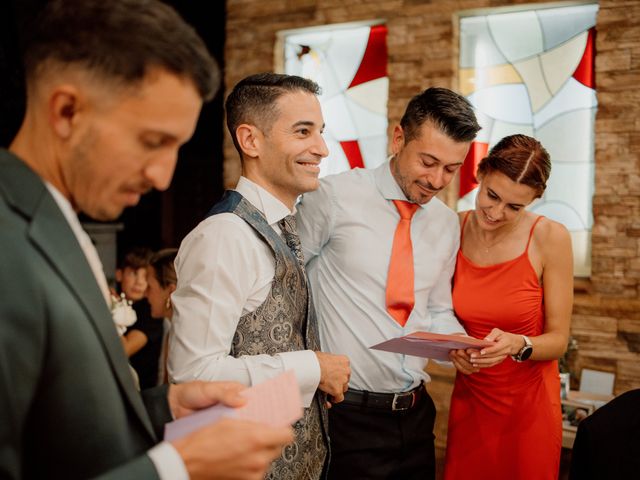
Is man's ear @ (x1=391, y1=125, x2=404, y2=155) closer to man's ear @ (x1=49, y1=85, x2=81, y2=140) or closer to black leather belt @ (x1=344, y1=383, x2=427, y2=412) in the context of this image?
black leather belt @ (x1=344, y1=383, x2=427, y2=412)

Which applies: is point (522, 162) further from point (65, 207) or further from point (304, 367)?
point (65, 207)

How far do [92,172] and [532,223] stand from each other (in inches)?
74.1

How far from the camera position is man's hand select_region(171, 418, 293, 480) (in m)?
0.80

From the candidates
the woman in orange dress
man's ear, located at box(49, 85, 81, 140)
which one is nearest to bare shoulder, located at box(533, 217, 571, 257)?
the woman in orange dress

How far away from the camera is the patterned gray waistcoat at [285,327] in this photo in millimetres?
1527

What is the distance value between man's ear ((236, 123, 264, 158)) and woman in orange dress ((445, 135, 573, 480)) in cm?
96

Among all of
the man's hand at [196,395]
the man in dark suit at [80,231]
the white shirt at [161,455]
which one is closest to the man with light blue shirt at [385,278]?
the man's hand at [196,395]

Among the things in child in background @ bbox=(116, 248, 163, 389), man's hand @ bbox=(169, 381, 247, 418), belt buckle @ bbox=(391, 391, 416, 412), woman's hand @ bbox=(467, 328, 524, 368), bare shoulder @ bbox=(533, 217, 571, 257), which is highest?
bare shoulder @ bbox=(533, 217, 571, 257)

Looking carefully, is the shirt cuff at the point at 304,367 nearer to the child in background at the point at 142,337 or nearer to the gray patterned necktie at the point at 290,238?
the gray patterned necktie at the point at 290,238

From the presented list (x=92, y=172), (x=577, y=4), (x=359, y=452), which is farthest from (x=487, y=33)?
(x=92, y=172)

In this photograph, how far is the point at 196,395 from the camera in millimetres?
1102

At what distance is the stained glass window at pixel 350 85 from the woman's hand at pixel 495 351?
2.61m

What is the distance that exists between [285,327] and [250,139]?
1.84 feet

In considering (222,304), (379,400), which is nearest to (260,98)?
(222,304)
